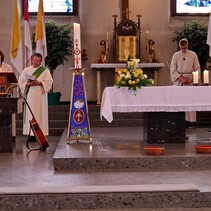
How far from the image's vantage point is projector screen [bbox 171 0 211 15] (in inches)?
601

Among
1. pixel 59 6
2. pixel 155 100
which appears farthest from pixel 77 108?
pixel 59 6

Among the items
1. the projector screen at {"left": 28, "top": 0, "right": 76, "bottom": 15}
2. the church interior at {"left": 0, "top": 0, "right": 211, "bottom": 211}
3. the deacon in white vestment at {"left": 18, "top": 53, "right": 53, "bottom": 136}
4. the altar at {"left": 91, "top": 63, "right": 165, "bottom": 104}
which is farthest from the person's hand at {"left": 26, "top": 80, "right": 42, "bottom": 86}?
the projector screen at {"left": 28, "top": 0, "right": 76, "bottom": 15}

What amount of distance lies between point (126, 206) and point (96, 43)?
10.2 meters

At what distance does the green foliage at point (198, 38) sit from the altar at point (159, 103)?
5697mm

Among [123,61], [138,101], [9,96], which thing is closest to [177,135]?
[138,101]

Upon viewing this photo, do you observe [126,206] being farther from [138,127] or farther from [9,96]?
[138,127]

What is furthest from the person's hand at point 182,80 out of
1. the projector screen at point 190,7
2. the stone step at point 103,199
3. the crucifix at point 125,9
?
the stone step at point 103,199

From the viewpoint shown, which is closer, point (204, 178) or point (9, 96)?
point (204, 178)

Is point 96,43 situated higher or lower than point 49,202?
higher

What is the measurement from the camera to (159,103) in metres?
8.01

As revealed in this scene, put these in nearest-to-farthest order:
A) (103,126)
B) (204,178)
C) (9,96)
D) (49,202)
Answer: (49,202), (204,178), (9,96), (103,126)

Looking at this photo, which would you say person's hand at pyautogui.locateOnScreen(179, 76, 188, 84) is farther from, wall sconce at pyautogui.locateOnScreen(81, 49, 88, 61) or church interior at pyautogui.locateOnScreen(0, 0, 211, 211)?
wall sconce at pyautogui.locateOnScreen(81, 49, 88, 61)

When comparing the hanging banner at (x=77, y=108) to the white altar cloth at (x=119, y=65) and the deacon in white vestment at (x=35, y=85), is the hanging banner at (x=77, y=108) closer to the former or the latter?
the deacon in white vestment at (x=35, y=85)

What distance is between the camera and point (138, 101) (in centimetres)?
802
